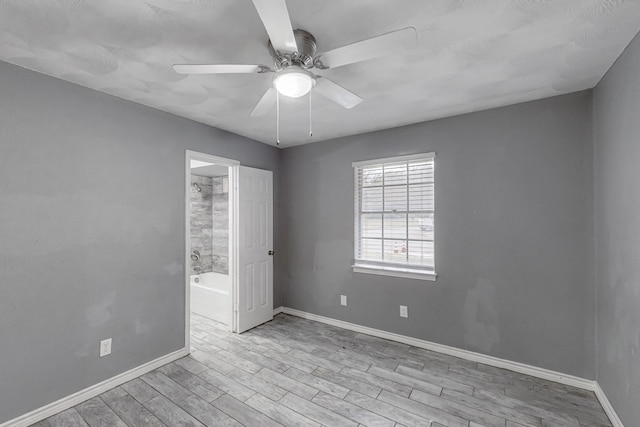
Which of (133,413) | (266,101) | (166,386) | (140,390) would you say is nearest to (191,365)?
(166,386)

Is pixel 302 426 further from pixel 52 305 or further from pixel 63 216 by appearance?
pixel 63 216

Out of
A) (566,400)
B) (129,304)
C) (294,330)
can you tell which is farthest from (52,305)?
(566,400)

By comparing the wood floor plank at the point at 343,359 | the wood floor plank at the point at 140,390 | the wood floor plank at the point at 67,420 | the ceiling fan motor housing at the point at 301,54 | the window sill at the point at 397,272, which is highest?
the ceiling fan motor housing at the point at 301,54

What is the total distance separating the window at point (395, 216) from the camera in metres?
3.21

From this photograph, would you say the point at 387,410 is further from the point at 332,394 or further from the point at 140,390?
the point at 140,390

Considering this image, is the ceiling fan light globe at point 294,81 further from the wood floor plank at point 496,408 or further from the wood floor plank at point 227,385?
the wood floor plank at point 496,408

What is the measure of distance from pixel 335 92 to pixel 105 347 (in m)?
2.79

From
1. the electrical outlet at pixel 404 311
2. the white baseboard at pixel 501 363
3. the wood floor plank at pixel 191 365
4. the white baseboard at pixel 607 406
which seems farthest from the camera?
the electrical outlet at pixel 404 311

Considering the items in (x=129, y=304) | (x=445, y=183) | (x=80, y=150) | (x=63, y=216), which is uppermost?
(x=80, y=150)

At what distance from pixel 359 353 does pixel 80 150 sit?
3203 millimetres

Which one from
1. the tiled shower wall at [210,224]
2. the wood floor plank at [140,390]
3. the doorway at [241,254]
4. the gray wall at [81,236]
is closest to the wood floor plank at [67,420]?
the gray wall at [81,236]

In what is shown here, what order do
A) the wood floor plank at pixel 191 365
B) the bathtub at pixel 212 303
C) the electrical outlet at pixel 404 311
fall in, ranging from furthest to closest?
the bathtub at pixel 212 303
the electrical outlet at pixel 404 311
the wood floor plank at pixel 191 365

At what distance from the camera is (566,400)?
226 cm

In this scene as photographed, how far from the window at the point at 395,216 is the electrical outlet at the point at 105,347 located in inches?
102
